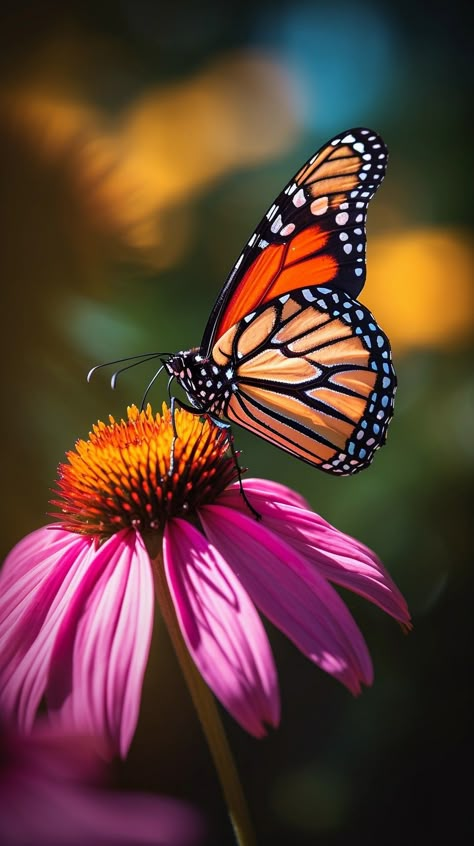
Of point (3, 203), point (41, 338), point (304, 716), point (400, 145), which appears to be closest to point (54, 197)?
point (3, 203)

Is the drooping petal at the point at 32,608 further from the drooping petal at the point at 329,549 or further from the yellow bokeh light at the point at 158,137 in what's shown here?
the yellow bokeh light at the point at 158,137

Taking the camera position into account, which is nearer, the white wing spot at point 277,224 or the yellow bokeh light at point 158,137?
the white wing spot at point 277,224

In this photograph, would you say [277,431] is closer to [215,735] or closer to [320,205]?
[320,205]

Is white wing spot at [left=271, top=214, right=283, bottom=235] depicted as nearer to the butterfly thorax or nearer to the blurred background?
the butterfly thorax

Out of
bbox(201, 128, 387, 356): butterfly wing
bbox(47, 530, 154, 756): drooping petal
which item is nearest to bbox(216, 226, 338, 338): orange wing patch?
bbox(201, 128, 387, 356): butterfly wing

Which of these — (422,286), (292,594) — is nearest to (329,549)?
(292,594)

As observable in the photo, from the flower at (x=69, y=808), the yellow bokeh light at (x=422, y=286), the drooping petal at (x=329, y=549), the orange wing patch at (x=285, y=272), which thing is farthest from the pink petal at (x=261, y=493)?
the yellow bokeh light at (x=422, y=286)
